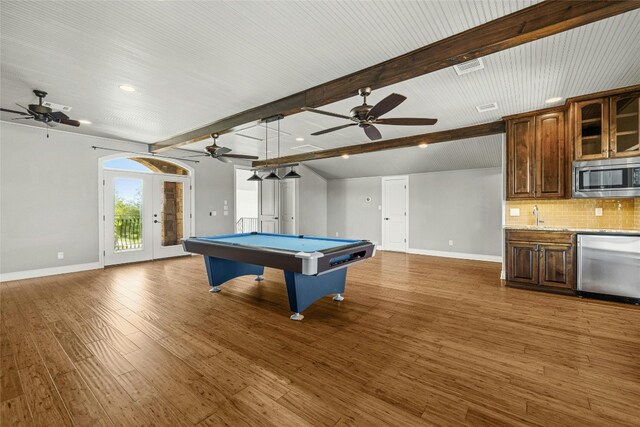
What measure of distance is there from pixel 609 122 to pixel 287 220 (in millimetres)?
7042

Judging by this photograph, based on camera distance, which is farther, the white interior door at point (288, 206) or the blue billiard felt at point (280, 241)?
the white interior door at point (288, 206)

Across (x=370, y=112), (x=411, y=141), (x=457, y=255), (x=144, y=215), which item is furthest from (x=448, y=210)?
(x=144, y=215)

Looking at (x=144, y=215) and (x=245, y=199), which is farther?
(x=245, y=199)

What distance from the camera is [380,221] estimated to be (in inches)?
325

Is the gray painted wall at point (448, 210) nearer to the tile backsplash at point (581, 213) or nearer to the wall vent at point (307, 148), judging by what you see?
the tile backsplash at point (581, 213)

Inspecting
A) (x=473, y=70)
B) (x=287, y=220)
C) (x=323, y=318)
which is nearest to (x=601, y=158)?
(x=473, y=70)

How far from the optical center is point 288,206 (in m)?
8.60

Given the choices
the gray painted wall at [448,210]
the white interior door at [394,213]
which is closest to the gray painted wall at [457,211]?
the gray painted wall at [448,210]

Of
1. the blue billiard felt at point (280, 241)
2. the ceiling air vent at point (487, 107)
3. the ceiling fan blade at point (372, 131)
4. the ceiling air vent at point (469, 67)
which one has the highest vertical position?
the ceiling air vent at point (487, 107)

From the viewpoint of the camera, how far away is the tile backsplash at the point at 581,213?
3.94 metres

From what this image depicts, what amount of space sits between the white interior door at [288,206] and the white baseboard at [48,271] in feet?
15.0

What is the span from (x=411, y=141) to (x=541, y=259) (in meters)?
3.00

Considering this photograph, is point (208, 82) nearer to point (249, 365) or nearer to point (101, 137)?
point (249, 365)

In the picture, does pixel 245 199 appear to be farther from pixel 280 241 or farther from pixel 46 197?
pixel 280 241
